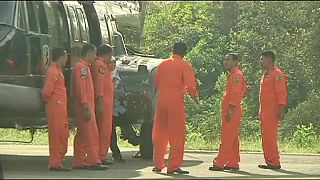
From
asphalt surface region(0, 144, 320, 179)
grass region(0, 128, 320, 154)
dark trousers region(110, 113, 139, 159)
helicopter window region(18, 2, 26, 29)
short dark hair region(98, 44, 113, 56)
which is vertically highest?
helicopter window region(18, 2, 26, 29)

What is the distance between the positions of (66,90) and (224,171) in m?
2.79

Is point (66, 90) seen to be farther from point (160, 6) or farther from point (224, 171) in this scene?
point (160, 6)

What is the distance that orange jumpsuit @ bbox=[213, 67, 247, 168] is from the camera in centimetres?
1353

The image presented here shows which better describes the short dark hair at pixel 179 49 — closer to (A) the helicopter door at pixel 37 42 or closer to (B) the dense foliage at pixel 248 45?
(A) the helicopter door at pixel 37 42

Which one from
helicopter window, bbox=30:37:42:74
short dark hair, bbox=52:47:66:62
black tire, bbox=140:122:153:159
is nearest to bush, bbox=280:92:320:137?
black tire, bbox=140:122:153:159

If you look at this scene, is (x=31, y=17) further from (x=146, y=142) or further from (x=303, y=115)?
(x=303, y=115)

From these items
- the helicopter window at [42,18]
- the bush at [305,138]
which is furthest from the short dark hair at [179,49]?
the bush at [305,138]

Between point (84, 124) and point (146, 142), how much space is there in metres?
3.35

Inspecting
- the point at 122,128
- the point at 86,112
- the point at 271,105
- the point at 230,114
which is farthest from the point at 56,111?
the point at 122,128

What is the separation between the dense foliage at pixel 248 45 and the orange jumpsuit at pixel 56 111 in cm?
1386

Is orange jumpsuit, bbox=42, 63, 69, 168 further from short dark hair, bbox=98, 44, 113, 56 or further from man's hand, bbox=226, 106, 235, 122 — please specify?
man's hand, bbox=226, 106, 235, 122

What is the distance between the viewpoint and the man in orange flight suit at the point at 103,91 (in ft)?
43.2

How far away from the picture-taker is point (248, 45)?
127 feet

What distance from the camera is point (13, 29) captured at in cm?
1236
